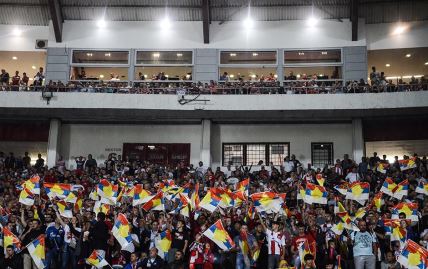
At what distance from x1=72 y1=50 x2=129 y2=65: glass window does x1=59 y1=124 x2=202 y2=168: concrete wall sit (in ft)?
12.7

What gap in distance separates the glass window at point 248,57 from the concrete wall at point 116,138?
14.2ft

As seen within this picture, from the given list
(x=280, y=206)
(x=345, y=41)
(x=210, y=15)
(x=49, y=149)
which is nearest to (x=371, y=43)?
(x=345, y=41)

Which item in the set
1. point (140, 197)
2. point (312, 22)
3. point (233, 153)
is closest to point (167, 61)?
point (233, 153)

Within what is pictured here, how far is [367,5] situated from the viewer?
2920 cm

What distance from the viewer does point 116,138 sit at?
29.6 meters

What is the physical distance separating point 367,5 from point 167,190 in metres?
18.2

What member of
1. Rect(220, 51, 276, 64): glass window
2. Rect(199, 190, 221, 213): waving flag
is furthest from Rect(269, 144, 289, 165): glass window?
Rect(199, 190, 221, 213): waving flag

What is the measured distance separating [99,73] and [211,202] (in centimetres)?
1832

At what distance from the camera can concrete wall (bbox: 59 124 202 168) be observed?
1160 inches

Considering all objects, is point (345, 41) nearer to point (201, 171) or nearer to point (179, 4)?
point (179, 4)

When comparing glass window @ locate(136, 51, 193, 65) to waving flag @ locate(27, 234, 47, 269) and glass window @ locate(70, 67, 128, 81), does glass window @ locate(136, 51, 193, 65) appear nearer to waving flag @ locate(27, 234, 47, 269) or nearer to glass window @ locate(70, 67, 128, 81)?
glass window @ locate(70, 67, 128, 81)

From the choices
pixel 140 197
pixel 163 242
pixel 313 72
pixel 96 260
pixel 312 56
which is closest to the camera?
pixel 96 260

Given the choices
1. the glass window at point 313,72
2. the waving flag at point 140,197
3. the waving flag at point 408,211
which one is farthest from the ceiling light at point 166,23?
the waving flag at point 408,211

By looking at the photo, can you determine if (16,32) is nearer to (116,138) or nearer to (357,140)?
(116,138)
